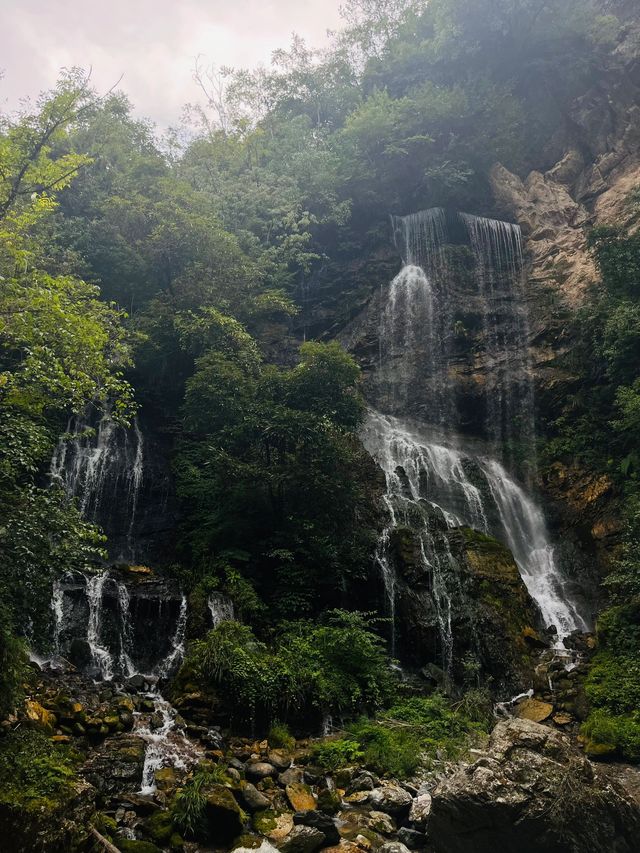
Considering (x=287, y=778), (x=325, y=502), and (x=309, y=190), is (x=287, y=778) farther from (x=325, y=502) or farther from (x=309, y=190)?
(x=309, y=190)

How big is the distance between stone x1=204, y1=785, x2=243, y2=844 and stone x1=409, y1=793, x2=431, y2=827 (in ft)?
6.29

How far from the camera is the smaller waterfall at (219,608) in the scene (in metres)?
11.5

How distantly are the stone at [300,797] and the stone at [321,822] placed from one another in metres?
0.25

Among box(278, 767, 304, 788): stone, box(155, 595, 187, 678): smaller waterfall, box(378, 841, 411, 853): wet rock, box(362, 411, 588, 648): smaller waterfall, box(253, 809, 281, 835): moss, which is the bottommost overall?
box(378, 841, 411, 853): wet rock

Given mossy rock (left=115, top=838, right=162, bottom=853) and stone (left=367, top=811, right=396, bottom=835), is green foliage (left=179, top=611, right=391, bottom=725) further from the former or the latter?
mossy rock (left=115, top=838, right=162, bottom=853)

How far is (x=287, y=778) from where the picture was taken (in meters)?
7.07

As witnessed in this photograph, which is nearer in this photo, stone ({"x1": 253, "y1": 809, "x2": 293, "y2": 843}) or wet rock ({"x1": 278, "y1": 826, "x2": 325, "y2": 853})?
wet rock ({"x1": 278, "y1": 826, "x2": 325, "y2": 853})

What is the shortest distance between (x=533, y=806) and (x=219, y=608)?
8.13m

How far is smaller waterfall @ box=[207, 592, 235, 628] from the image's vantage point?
37.9 ft

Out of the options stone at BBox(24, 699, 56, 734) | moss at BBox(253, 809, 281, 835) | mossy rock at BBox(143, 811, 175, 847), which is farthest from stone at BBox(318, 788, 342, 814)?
stone at BBox(24, 699, 56, 734)

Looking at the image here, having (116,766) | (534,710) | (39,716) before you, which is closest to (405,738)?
(534,710)

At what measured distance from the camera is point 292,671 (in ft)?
30.7

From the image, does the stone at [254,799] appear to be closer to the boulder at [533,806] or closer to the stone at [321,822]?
the stone at [321,822]

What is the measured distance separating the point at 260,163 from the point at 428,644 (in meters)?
28.7
